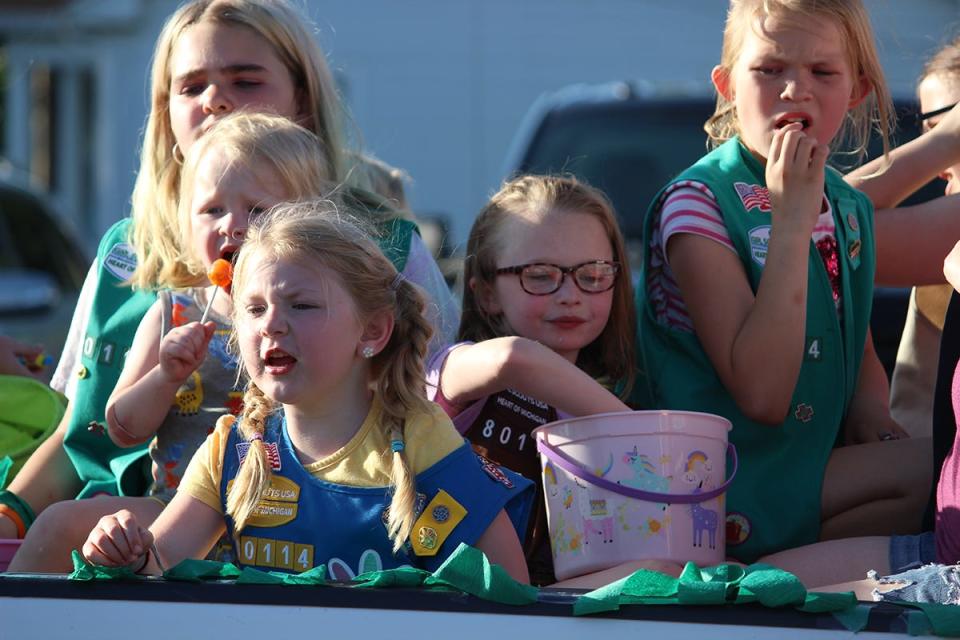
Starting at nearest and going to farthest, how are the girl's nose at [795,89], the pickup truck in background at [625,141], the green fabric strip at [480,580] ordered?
the green fabric strip at [480,580] → the girl's nose at [795,89] → the pickup truck in background at [625,141]

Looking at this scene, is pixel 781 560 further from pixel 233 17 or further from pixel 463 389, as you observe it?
pixel 233 17

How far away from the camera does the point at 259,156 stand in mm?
3139

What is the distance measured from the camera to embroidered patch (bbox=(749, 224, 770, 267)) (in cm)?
314

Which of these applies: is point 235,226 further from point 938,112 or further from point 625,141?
point 625,141

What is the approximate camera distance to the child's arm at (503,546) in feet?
8.63

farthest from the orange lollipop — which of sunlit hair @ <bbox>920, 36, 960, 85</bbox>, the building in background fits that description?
the building in background

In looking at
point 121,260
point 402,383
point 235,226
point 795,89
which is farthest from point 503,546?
point 121,260

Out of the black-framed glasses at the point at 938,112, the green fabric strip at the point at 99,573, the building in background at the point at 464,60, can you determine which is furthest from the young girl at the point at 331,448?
the building in background at the point at 464,60

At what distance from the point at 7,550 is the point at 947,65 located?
2.62m

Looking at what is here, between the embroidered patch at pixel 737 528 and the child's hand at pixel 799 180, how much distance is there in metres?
0.62

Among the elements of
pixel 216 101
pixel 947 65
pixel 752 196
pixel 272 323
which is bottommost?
pixel 272 323

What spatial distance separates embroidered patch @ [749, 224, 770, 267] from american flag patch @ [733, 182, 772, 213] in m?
0.05

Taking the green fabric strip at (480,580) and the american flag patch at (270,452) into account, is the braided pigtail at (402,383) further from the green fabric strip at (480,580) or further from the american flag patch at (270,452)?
the green fabric strip at (480,580)

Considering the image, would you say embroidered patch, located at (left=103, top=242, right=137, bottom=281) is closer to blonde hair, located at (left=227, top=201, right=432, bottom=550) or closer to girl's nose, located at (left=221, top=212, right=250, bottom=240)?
girl's nose, located at (left=221, top=212, right=250, bottom=240)
